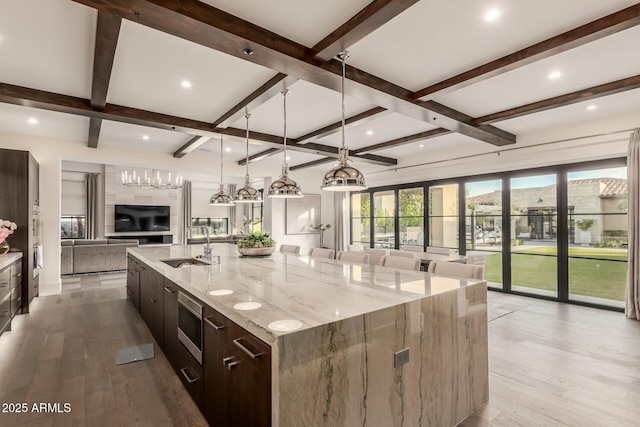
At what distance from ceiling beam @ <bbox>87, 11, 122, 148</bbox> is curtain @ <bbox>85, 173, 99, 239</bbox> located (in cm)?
743

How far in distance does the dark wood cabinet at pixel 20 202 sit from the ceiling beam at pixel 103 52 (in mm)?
1780

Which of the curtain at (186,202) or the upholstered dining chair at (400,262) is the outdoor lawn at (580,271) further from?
the curtain at (186,202)

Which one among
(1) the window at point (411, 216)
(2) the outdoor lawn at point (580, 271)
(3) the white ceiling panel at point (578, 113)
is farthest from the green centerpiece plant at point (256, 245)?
(2) the outdoor lawn at point (580, 271)

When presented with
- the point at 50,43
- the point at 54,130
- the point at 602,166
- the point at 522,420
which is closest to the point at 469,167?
the point at 602,166

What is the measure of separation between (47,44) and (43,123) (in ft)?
9.51

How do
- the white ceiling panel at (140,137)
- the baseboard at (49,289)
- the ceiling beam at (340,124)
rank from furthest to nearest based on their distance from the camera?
the baseboard at (49,289) → the white ceiling panel at (140,137) → the ceiling beam at (340,124)

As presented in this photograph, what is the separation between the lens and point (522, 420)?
7.06 feet

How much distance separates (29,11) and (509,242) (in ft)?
22.5

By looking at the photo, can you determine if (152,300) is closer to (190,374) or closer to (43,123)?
(190,374)

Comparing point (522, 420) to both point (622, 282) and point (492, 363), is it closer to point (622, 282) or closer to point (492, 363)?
point (492, 363)

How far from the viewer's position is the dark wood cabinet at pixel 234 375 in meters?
1.38

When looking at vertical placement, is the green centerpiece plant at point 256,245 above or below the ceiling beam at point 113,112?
below

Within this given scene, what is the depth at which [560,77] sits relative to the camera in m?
3.21

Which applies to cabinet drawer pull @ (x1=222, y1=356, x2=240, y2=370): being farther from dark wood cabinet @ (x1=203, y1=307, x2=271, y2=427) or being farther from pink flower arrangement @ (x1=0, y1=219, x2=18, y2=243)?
pink flower arrangement @ (x1=0, y1=219, x2=18, y2=243)
